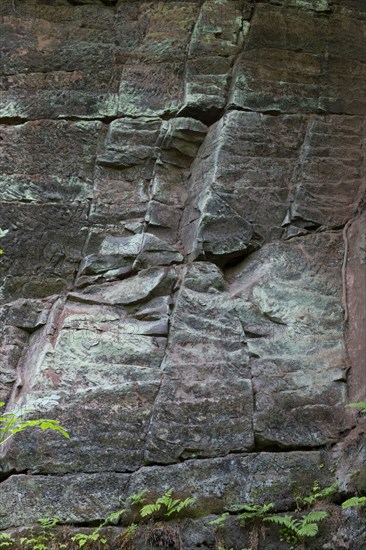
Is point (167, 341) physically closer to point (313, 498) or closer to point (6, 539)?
point (313, 498)

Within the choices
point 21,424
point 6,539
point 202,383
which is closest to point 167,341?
point 202,383

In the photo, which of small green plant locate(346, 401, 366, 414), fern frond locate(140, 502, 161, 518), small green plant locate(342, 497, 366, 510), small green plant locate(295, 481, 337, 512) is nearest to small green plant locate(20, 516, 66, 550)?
fern frond locate(140, 502, 161, 518)

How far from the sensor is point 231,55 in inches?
352

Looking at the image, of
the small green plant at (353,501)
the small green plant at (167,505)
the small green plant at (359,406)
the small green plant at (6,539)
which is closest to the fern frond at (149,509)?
the small green plant at (167,505)

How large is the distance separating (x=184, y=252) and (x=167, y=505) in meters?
2.53

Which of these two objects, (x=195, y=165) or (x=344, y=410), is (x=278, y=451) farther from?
(x=195, y=165)

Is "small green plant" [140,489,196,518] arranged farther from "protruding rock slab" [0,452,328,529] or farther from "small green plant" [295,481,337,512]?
"small green plant" [295,481,337,512]

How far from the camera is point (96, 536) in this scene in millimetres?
6457

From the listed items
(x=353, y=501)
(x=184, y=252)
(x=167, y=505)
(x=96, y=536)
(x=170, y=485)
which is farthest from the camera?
(x=184, y=252)

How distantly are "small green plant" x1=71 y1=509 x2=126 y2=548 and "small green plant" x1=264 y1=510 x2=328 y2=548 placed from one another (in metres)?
1.18

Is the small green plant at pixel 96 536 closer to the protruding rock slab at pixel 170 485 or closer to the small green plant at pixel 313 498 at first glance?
the protruding rock slab at pixel 170 485

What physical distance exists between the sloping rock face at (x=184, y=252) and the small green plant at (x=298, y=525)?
0.45 ft

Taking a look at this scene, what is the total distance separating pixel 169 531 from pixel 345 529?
134 centimetres

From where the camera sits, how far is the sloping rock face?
6.92 m
